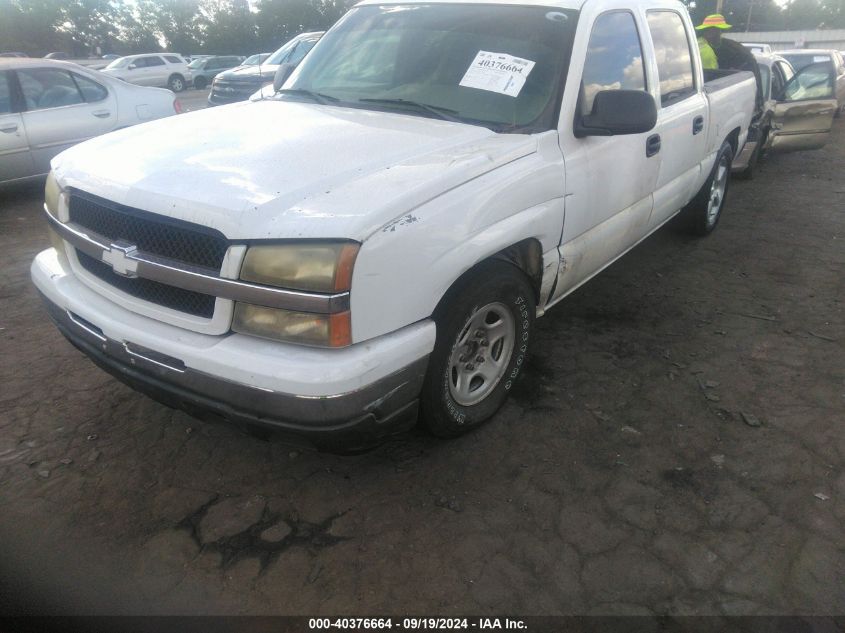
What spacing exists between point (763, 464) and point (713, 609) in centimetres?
91

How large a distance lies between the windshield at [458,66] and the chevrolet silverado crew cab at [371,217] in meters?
0.01

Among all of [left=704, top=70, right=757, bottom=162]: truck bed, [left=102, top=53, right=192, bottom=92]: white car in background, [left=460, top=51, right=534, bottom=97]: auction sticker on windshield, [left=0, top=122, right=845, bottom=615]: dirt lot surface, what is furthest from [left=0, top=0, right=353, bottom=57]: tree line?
[left=0, top=122, right=845, bottom=615]: dirt lot surface

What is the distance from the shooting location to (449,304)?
2.45 m

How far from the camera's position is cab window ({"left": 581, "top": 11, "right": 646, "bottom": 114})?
312 cm

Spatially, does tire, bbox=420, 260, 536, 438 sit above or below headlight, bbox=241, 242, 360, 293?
below

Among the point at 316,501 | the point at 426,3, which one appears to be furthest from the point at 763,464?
the point at 426,3

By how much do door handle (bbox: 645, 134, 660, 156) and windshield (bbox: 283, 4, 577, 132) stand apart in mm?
909

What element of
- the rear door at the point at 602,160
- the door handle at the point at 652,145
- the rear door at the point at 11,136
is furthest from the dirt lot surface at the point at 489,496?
the rear door at the point at 11,136

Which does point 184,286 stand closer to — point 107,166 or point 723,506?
point 107,166

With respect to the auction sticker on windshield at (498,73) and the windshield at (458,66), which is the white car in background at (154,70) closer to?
the windshield at (458,66)

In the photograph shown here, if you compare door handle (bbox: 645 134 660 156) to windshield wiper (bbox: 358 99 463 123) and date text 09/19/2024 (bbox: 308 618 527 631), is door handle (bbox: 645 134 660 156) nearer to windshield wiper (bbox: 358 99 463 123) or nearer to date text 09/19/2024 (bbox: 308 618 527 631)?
windshield wiper (bbox: 358 99 463 123)

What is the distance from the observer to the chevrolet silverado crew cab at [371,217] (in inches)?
80.0

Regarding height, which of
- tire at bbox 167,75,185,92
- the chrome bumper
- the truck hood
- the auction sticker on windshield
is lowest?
tire at bbox 167,75,185,92

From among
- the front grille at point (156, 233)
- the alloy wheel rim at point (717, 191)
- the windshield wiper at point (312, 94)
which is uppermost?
the windshield wiper at point (312, 94)
